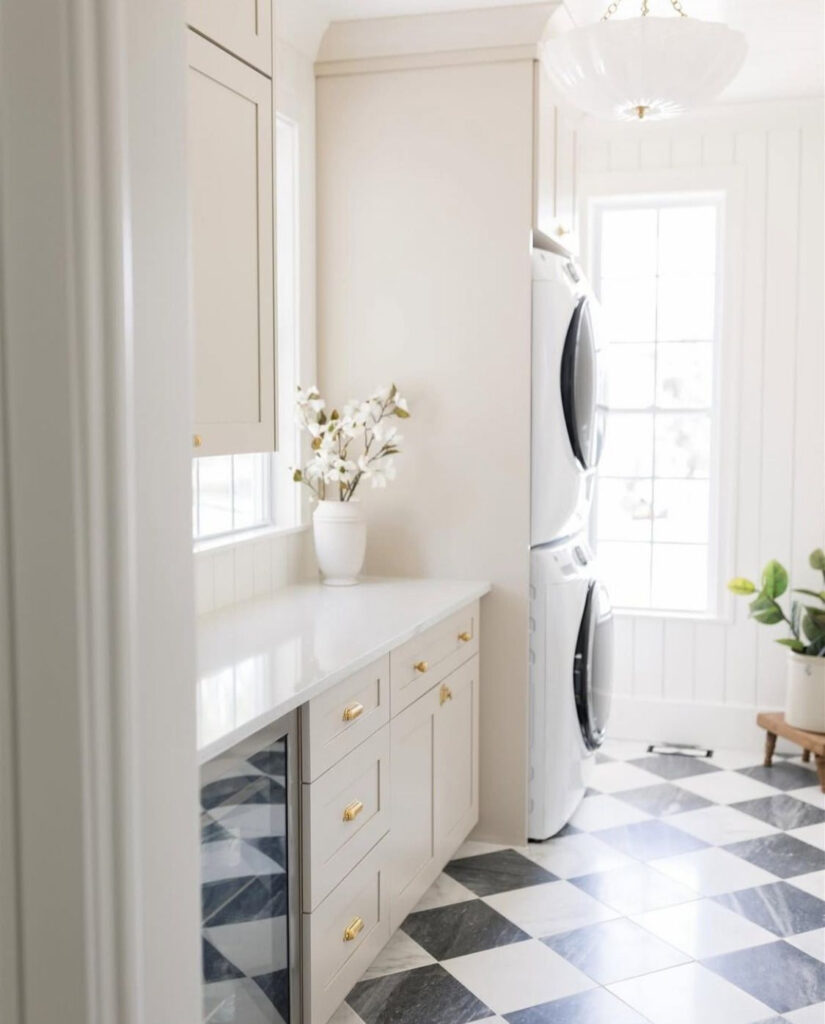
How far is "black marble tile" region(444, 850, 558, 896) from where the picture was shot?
317 cm

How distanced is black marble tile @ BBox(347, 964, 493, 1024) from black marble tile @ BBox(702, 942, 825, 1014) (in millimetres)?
633

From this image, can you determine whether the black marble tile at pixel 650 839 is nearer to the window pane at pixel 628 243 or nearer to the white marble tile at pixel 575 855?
the white marble tile at pixel 575 855

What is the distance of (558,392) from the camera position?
3.39 m

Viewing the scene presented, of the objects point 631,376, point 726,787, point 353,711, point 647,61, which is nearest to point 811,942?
point 726,787

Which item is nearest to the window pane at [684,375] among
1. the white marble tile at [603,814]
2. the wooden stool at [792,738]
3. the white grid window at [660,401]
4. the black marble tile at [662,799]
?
the white grid window at [660,401]

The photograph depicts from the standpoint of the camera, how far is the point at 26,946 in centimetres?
105

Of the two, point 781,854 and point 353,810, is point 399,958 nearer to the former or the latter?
point 353,810

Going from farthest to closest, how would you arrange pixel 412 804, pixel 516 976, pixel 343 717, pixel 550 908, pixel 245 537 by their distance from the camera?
1. pixel 245 537
2. pixel 550 908
3. pixel 412 804
4. pixel 516 976
5. pixel 343 717

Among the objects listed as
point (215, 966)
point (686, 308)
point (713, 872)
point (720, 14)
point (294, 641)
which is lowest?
point (713, 872)

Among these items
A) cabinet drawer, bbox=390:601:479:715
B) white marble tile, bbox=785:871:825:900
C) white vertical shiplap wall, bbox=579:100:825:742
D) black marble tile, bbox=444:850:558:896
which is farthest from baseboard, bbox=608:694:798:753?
cabinet drawer, bbox=390:601:479:715

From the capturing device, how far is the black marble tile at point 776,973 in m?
2.55

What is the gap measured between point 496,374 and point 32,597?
98.3 inches

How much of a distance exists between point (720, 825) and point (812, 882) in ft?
1.52

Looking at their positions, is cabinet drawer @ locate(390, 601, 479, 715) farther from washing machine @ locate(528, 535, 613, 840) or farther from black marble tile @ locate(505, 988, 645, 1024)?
black marble tile @ locate(505, 988, 645, 1024)
